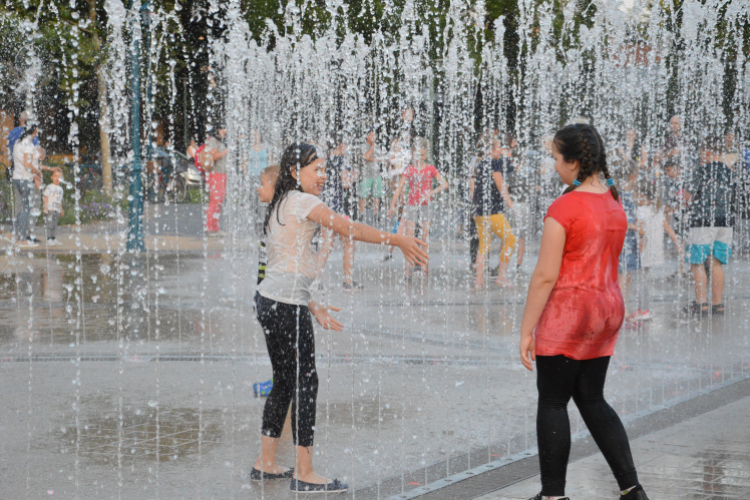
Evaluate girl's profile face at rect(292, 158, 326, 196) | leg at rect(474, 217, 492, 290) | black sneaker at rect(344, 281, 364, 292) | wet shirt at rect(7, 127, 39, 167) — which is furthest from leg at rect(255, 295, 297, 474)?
wet shirt at rect(7, 127, 39, 167)

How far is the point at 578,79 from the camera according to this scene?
31.6 metres

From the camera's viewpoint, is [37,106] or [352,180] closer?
[352,180]

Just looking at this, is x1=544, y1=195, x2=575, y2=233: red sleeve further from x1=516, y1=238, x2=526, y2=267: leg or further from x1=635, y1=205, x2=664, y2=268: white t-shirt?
x1=516, y1=238, x2=526, y2=267: leg

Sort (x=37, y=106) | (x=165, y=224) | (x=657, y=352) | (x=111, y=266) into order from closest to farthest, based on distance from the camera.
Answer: (x=657, y=352) < (x=111, y=266) < (x=165, y=224) < (x=37, y=106)

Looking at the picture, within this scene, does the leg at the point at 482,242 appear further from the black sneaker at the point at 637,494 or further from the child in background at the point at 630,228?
the black sneaker at the point at 637,494

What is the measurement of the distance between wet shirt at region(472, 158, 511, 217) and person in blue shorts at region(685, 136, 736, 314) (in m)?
2.68

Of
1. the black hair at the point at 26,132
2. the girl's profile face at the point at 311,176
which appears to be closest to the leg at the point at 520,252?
the black hair at the point at 26,132

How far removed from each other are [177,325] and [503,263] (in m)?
4.85

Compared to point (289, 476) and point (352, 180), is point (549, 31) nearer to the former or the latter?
point (352, 180)

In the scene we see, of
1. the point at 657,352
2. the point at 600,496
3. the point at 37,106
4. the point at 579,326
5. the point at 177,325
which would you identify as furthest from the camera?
the point at 37,106

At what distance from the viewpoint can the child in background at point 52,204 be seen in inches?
613

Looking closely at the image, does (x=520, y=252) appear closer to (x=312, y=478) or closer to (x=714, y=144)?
(x=714, y=144)

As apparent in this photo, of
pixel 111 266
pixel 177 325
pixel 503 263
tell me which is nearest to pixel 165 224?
pixel 111 266

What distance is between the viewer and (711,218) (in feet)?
31.6
